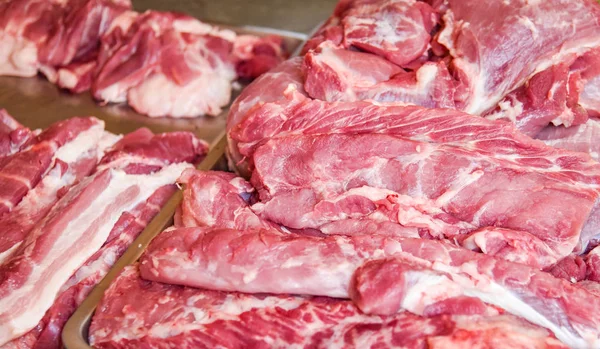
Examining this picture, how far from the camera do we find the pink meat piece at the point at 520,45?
2.68 m

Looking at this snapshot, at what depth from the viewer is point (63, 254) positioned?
258 centimetres

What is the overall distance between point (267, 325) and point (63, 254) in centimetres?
108

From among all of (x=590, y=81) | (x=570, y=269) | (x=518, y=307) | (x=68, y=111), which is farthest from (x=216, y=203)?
(x=68, y=111)

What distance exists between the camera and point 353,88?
8.93 feet

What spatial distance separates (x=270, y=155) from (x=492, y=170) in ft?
2.87

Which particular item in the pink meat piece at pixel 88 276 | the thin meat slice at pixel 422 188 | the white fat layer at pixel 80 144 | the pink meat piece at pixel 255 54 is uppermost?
the thin meat slice at pixel 422 188

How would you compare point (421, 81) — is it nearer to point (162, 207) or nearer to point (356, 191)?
point (356, 191)

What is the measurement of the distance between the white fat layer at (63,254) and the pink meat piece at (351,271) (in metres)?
0.45

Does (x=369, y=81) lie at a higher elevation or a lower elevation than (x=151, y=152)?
higher

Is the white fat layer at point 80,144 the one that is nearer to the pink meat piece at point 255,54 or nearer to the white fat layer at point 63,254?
the white fat layer at point 63,254

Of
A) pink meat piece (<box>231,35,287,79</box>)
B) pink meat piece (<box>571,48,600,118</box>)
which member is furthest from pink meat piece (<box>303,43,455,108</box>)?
pink meat piece (<box>231,35,287,79</box>)

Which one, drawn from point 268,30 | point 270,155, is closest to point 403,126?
point 270,155

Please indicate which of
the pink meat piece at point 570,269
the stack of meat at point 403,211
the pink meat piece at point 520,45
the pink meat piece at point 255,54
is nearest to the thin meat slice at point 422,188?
the stack of meat at point 403,211

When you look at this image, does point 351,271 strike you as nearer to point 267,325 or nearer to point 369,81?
point 267,325
